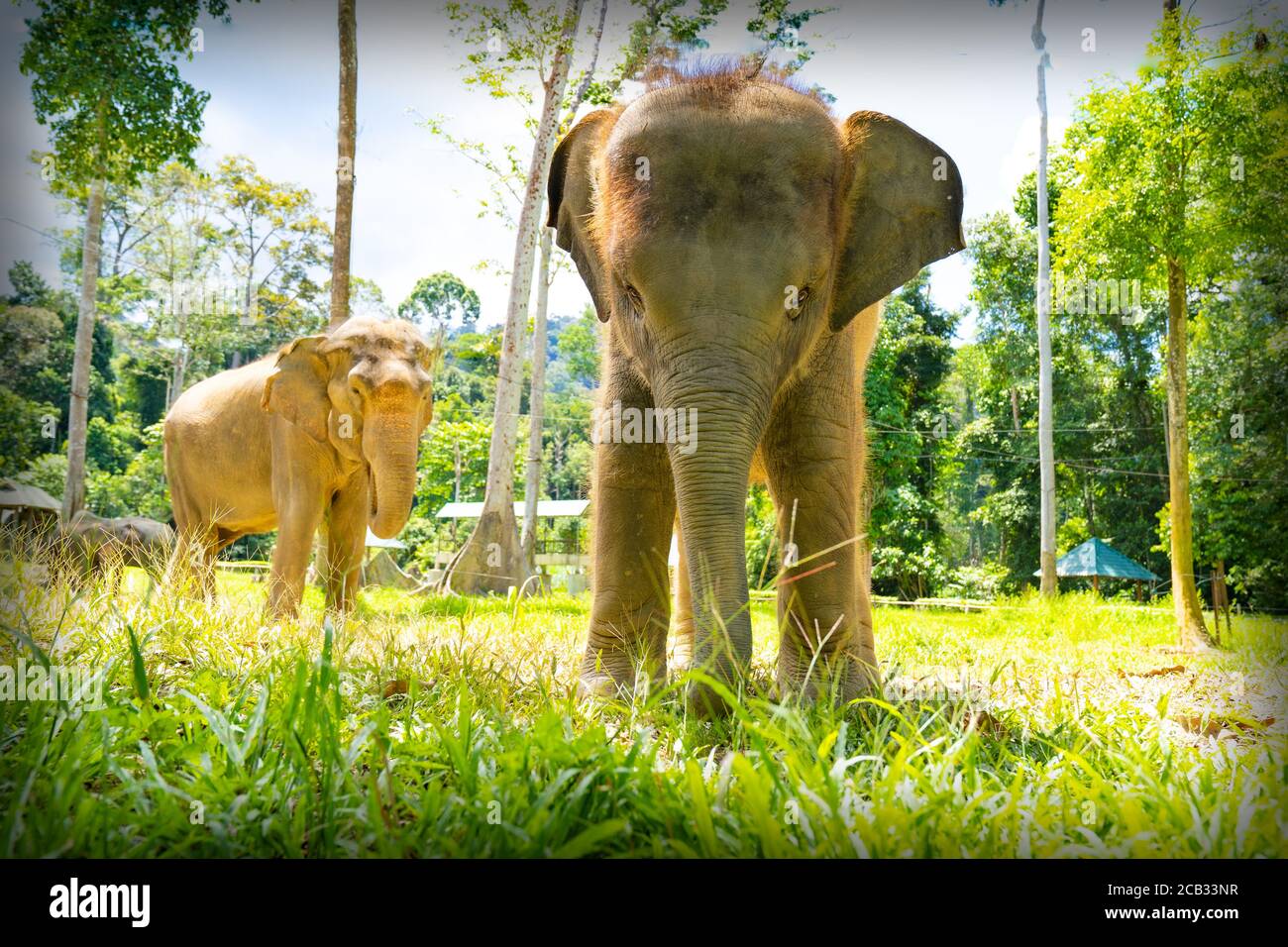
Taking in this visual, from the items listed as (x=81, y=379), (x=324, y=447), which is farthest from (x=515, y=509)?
(x=324, y=447)

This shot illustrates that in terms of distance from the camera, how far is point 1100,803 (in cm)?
208

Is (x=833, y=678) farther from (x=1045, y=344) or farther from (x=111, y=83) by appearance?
(x=1045, y=344)

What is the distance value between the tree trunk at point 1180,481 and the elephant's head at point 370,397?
627 centimetres

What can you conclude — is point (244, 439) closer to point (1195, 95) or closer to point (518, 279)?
point (518, 279)

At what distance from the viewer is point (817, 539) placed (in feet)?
11.3

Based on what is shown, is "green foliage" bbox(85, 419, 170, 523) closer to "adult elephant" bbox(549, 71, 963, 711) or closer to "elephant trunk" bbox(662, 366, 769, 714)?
"adult elephant" bbox(549, 71, 963, 711)

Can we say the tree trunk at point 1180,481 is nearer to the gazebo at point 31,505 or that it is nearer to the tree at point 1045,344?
the tree at point 1045,344

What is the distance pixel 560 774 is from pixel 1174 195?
7707 mm

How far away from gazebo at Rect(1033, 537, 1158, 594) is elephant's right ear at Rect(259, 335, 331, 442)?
39.2 ft

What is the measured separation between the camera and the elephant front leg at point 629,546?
363cm

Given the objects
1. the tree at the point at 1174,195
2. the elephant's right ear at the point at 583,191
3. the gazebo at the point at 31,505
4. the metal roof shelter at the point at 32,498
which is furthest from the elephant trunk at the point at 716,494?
the metal roof shelter at the point at 32,498
